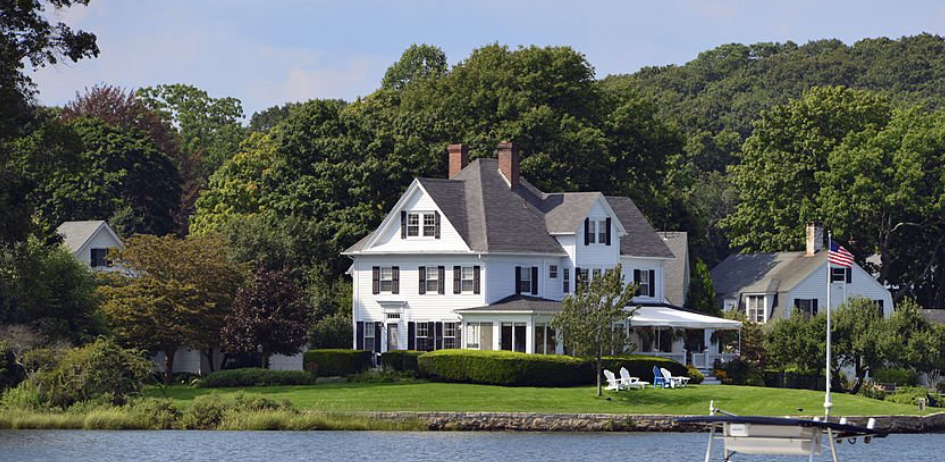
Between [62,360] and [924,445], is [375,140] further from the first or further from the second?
[924,445]

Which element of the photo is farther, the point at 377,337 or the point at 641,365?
the point at 377,337

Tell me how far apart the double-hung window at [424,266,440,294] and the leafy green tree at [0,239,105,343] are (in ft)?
48.1

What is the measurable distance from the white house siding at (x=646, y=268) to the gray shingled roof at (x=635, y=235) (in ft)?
1.22

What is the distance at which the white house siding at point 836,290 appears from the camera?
282 ft

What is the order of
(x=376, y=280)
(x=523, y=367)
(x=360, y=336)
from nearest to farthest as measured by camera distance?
(x=523, y=367) → (x=376, y=280) → (x=360, y=336)

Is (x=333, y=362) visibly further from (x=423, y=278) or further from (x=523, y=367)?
(x=523, y=367)

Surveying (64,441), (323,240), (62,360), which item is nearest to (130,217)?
(323,240)

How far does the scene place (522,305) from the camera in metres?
71.6

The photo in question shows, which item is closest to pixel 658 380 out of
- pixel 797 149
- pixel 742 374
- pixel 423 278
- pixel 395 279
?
pixel 742 374

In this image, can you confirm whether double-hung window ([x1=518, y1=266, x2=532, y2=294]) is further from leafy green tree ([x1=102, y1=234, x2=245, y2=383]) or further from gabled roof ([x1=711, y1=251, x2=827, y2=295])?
gabled roof ([x1=711, y1=251, x2=827, y2=295])

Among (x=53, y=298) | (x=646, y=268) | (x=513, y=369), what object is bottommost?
(x=513, y=369)

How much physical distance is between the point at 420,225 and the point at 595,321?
1321 centimetres

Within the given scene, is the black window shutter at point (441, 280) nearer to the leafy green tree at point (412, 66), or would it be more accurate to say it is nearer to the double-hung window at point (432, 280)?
the double-hung window at point (432, 280)

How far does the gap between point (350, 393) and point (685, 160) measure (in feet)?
236
